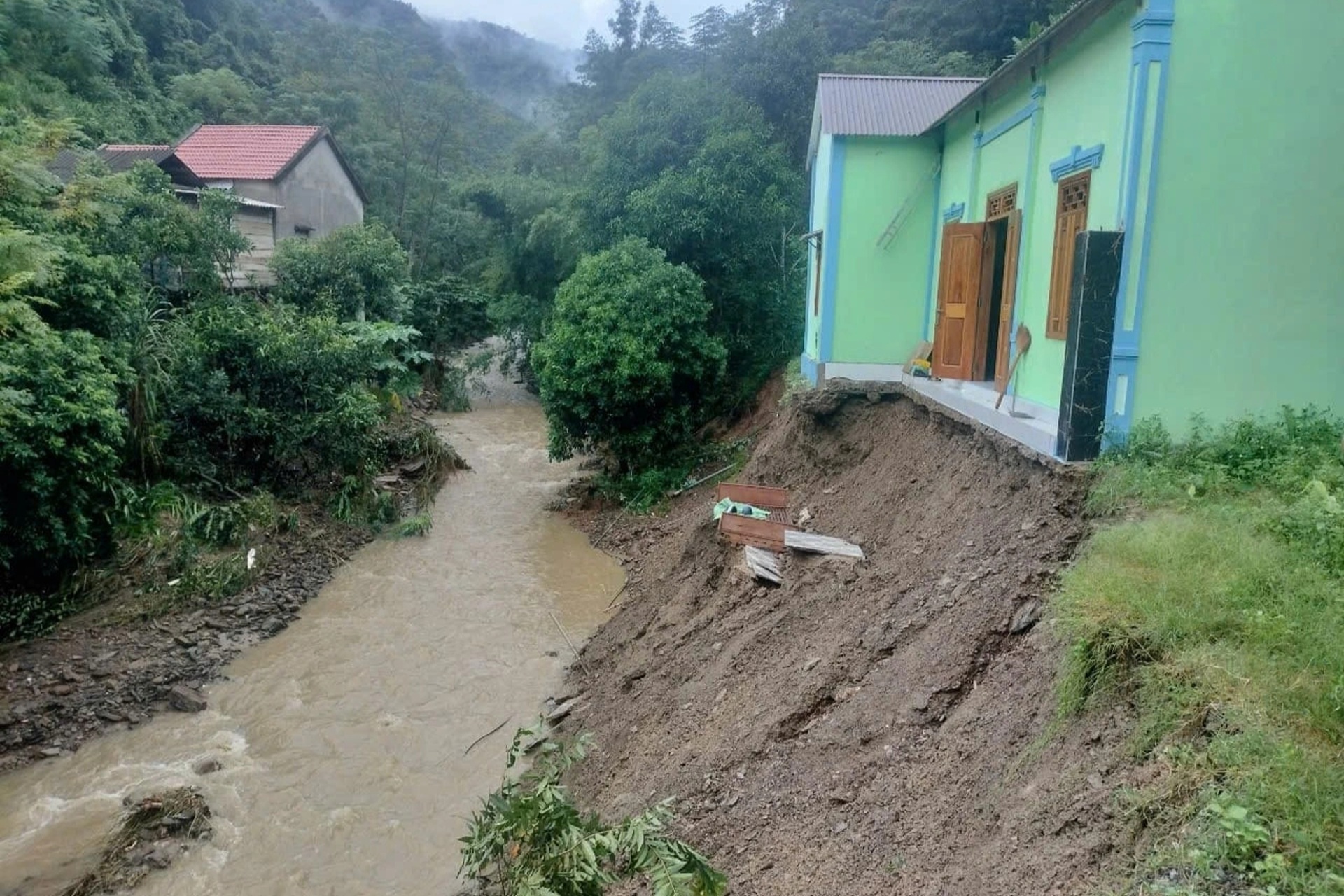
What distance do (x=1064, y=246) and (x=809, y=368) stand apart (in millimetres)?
6430

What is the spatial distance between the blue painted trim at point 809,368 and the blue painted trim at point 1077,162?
5.58m

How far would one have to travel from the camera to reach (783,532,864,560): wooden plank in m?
8.57

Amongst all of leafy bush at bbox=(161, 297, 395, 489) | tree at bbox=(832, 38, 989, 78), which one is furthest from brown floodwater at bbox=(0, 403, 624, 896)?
tree at bbox=(832, 38, 989, 78)

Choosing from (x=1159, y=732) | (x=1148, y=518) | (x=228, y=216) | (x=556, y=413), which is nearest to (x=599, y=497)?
(x=556, y=413)

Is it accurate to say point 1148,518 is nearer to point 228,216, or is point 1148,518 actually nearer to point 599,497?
point 599,497

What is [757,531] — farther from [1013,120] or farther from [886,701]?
[1013,120]

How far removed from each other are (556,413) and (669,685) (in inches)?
356

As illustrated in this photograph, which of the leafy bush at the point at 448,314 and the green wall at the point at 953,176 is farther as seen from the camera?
the leafy bush at the point at 448,314

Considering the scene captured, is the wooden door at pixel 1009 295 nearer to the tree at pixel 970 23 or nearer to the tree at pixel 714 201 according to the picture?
the tree at pixel 714 201

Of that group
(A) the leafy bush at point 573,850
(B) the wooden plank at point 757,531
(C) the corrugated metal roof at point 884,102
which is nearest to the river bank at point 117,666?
(A) the leafy bush at point 573,850

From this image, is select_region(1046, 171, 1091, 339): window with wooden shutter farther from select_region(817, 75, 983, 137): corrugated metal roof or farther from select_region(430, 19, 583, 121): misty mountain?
select_region(430, 19, 583, 121): misty mountain

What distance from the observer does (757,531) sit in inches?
369

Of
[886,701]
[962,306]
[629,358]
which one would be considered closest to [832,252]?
[962,306]

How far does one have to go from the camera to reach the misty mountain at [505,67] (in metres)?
75.2
